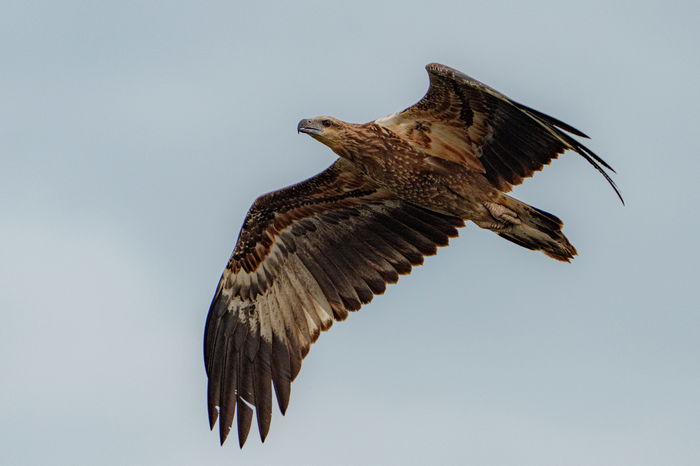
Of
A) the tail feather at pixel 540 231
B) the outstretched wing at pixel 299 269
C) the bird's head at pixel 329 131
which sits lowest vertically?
the tail feather at pixel 540 231

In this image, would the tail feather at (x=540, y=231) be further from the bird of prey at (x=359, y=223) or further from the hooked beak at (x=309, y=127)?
the hooked beak at (x=309, y=127)

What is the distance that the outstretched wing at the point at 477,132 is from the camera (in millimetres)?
11609

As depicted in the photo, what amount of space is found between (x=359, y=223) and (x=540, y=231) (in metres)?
2.24

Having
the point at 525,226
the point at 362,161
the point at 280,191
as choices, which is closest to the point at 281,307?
the point at 280,191

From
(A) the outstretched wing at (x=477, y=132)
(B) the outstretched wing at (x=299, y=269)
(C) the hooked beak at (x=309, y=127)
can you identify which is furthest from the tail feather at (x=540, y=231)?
(C) the hooked beak at (x=309, y=127)

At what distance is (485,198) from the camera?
39.1ft

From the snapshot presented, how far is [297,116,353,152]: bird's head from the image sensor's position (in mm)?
11773

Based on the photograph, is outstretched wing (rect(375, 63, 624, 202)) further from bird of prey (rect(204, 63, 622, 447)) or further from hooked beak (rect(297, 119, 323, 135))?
hooked beak (rect(297, 119, 323, 135))

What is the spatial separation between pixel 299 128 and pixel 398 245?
6.28ft

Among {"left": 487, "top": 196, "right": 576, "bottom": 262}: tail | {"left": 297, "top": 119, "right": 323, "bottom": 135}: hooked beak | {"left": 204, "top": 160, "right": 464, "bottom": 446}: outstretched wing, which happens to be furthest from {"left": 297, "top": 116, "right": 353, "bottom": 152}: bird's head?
{"left": 487, "top": 196, "right": 576, "bottom": 262}: tail

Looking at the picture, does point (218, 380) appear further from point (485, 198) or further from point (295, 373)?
point (485, 198)

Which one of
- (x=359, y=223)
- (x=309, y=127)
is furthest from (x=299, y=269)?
(x=309, y=127)

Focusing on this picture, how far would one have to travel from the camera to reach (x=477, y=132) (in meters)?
12.0

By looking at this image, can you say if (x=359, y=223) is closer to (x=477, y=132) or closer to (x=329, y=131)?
(x=329, y=131)
